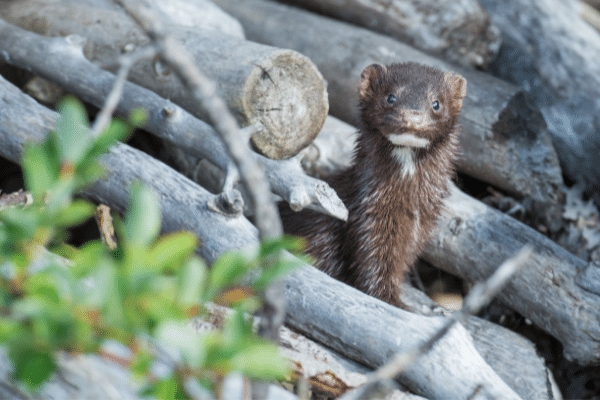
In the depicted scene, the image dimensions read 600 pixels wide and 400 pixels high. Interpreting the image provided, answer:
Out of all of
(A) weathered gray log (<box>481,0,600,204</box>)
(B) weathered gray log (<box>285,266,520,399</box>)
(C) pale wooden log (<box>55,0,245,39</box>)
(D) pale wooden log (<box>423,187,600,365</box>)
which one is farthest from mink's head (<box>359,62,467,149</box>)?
(C) pale wooden log (<box>55,0,245,39</box>)

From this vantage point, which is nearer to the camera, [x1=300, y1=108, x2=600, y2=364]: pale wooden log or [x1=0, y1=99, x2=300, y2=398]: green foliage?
[x1=0, y1=99, x2=300, y2=398]: green foliage

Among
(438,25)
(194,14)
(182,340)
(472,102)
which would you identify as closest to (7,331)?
(182,340)

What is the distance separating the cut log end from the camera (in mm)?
3061

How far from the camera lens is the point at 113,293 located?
3.08 feet

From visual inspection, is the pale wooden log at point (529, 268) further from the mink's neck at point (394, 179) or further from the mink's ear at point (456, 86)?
the mink's ear at point (456, 86)

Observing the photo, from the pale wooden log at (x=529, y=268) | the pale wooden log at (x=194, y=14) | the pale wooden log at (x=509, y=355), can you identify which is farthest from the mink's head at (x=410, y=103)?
the pale wooden log at (x=194, y=14)

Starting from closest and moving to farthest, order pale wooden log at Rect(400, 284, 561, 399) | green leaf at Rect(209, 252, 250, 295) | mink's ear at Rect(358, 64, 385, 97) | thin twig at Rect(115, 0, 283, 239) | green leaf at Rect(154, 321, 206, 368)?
green leaf at Rect(154, 321, 206, 368) → green leaf at Rect(209, 252, 250, 295) → thin twig at Rect(115, 0, 283, 239) → pale wooden log at Rect(400, 284, 561, 399) → mink's ear at Rect(358, 64, 385, 97)

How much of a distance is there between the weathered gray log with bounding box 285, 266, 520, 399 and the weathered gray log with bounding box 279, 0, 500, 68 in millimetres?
2777

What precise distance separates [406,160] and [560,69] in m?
2.15

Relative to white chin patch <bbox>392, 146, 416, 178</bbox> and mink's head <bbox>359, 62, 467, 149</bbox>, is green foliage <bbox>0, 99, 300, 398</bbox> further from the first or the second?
white chin patch <bbox>392, 146, 416, 178</bbox>

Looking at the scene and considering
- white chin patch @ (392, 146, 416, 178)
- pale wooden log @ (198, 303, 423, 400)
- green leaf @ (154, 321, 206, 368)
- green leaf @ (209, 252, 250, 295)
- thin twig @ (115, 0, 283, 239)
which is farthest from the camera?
white chin patch @ (392, 146, 416, 178)

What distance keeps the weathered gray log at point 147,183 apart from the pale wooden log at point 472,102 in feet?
5.97

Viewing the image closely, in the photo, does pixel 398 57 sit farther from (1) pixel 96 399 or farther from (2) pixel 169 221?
(1) pixel 96 399

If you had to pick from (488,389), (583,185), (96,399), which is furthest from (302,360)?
(583,185)
